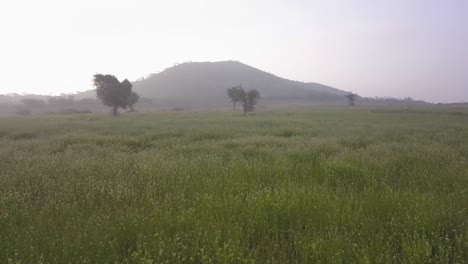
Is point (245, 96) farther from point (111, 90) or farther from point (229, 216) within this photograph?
point (229, 216)

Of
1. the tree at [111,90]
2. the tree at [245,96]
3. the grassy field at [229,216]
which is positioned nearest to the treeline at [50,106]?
the tree at [111,90]

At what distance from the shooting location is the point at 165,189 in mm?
6469

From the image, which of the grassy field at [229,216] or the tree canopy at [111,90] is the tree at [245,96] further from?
the grassy field at [229,216]

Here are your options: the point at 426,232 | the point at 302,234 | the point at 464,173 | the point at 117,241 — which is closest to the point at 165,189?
the point at 117,241

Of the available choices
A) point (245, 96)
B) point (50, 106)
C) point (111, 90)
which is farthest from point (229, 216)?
point (50, 106)

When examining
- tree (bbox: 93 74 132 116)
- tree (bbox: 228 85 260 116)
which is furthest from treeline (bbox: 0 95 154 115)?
tree (bbox: 228 85 260 116)

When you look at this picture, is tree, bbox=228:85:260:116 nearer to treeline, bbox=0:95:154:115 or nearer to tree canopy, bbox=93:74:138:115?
tree canopy, bbox=93:74:138:115

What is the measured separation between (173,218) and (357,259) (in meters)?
2.46

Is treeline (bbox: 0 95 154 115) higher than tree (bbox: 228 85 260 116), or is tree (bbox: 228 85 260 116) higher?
tree (bbox: 228 85 260 116)

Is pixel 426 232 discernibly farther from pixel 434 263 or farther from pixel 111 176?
pixel 111 176

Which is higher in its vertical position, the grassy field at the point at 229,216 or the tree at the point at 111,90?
the tree at the point at 111,90

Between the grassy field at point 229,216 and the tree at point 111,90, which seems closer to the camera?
the grassy field at point 229,216

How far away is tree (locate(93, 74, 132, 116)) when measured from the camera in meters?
62.8

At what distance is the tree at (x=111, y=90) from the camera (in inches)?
2470
